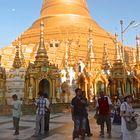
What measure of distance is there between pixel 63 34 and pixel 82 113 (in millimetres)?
43925

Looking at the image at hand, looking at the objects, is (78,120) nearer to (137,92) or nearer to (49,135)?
(49,135)

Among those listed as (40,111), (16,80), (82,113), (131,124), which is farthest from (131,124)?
(16,80)

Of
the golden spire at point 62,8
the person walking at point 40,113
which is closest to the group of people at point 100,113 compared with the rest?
the person walking at point 40,113

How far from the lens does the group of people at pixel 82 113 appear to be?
8691 millimetres

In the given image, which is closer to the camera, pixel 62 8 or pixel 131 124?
pixel 131 124

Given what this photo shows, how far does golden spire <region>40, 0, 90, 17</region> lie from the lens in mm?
58781

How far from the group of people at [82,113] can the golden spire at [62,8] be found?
45729 mm

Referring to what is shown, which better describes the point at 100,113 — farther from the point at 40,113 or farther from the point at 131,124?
the point at 131,124

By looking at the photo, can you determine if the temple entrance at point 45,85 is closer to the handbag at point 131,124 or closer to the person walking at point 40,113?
the person walking at point 40,113

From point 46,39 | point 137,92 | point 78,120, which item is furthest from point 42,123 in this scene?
point 46,39

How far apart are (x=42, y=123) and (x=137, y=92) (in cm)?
2923

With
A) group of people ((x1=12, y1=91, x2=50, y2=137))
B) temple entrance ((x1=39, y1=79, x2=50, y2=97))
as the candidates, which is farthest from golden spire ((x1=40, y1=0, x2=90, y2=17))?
group of people ((x1=12, y1=91, x2=50, y2=137))

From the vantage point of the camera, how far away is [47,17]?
58375 millimetres

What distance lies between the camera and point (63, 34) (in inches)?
2100
